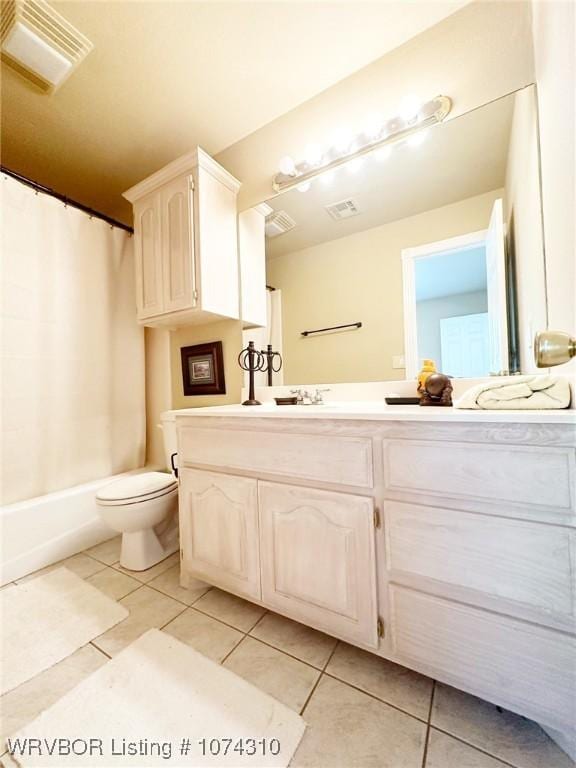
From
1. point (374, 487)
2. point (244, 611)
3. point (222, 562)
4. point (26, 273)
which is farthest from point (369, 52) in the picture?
point (244, 611)

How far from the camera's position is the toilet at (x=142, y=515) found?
1466 mm

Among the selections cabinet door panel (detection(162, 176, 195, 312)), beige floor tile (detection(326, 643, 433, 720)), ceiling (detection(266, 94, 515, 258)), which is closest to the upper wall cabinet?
cabinet door panel (detection(162, 176, 195, 312))

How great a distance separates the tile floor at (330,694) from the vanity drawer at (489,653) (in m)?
0.12

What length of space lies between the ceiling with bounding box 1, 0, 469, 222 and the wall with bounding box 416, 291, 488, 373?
1139 millimetres

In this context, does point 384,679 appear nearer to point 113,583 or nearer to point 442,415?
point 442,415

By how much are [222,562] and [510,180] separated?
74.8 inches

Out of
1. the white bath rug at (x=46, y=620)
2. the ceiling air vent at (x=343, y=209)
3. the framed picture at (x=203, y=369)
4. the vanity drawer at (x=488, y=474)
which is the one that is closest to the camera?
the vanity drawer at (x=488, y=474)

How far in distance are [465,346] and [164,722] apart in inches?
62.1

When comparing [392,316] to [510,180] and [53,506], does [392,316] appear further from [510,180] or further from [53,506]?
[53,506]

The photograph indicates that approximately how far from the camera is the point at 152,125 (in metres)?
1.66

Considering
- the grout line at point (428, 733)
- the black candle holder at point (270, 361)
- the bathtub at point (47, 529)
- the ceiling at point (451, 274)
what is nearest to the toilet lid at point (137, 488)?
the bathtub at point (47, 529)

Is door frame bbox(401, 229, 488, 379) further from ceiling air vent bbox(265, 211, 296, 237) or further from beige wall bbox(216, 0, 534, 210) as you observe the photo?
ceiling air vent bbox(265, 211, 296, 237)

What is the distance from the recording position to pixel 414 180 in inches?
53.7

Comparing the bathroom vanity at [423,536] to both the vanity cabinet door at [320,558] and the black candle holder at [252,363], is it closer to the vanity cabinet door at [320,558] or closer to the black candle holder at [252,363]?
the vanity cabinet door at [320,558]
